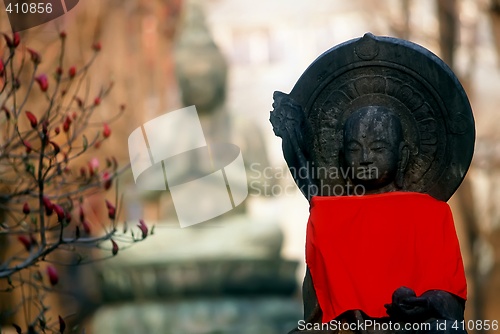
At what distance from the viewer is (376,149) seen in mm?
8805

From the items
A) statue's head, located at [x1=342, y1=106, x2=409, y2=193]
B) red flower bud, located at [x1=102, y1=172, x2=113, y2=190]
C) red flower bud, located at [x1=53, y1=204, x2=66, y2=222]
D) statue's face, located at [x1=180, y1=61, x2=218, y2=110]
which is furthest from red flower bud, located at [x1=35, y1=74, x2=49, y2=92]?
statue's face, located at [x1=180, y1=61, x2=218, y2=110]

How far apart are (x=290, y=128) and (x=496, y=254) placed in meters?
16.2

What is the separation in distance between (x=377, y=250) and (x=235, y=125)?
12.0 meters

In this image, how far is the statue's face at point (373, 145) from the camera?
8805mm

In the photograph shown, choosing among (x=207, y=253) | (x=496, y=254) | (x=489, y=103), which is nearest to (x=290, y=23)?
(x=489, y=103)

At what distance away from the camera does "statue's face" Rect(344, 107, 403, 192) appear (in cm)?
880

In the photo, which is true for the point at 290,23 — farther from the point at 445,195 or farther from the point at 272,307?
the point at 445,195

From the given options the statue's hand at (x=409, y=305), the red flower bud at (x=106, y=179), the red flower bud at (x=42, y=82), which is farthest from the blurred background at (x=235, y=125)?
the statue's hand at (x=409, y=305)

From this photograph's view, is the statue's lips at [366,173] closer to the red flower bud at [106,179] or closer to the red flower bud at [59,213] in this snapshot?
the red flower bud at [59,213]

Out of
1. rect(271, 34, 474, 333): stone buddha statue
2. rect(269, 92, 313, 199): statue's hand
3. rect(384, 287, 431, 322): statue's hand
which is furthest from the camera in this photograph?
rect(269, 92, 313, 199): statue's hand

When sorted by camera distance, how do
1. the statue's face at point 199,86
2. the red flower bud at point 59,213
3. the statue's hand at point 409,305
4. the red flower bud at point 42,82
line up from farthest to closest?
the statue's face at point 199,86, the red flower bud at point 42,82, the red flower bud at point 59,213, the statue's hand at point 409,305

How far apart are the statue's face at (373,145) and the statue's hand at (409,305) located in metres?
0.77

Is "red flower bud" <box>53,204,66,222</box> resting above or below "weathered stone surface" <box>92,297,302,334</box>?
above

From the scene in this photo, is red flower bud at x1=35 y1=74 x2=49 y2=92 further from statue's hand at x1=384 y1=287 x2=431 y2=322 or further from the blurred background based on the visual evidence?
the blurred background
